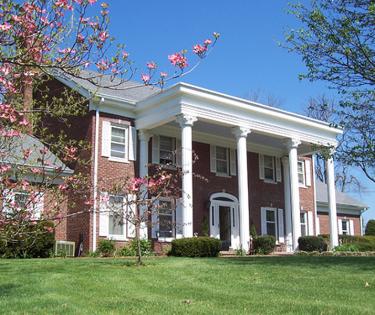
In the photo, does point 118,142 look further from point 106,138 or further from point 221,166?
point 221,166

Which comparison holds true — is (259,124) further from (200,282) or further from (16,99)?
(16,99)

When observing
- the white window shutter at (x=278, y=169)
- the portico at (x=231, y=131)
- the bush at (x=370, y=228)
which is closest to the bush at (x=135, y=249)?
the portico at (x=231, y=131)

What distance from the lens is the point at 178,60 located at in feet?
21.6

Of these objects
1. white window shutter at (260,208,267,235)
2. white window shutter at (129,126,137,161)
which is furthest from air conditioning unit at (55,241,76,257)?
white window shutter at (260,208,267,235)

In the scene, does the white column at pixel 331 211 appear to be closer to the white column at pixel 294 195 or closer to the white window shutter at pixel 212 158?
the white column at pixel 294 195

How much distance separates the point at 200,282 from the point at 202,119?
1252cm

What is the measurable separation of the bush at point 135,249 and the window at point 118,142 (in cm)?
363

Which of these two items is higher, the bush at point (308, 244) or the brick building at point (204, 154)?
the brick building at point (204, 154)

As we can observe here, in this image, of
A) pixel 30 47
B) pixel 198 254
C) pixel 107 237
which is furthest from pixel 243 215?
pixel 30 47

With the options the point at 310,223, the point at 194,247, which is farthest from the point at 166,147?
the point at 310,223

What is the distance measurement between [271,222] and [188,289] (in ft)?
64.0

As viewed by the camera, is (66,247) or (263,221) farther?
(263,221)

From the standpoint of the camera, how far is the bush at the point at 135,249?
68.9 feet

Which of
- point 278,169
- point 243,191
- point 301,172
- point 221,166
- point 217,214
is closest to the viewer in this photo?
point 243,191
